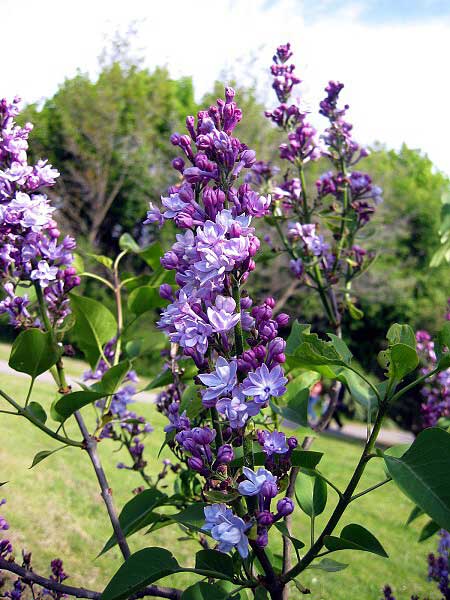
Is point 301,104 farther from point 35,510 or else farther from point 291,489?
point 35,510

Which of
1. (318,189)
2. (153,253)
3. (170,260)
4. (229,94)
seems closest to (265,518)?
(170,260)

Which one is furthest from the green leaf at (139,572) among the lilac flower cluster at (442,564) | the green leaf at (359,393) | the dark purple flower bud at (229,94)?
the lilac flower cluster at (442,564)

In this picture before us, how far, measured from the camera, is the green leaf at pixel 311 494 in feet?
4.18

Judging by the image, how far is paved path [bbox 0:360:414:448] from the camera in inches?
559

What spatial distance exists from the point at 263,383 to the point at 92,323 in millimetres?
802

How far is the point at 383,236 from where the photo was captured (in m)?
20.6

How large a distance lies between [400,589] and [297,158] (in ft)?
11.0

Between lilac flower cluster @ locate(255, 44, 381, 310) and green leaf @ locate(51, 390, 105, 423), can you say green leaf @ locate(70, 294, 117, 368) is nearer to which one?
green leaf @ locate(51, 390, 105, 423)

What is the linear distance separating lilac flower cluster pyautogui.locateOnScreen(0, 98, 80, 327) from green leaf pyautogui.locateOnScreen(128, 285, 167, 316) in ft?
0.48

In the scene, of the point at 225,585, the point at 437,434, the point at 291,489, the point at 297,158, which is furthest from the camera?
the point at 297,158

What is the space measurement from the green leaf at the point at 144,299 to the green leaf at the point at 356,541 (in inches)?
30.2

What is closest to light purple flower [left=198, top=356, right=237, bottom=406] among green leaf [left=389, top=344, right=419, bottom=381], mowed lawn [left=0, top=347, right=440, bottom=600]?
green leaf [left=389, top=344, right=419, bottom=381]

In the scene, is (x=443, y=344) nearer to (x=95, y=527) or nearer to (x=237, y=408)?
(x=237, y=408)

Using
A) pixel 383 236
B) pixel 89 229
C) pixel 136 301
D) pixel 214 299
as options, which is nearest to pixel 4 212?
pixel 136 301
